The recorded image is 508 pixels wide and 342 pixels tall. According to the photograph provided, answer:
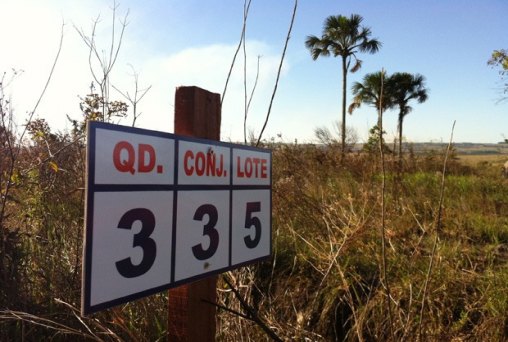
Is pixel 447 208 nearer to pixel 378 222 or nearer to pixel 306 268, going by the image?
pixel 378 222

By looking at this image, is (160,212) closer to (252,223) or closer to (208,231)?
(208,231)

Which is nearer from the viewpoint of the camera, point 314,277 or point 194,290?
point 194,290

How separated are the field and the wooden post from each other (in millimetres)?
182

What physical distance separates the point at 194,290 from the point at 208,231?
19 cm

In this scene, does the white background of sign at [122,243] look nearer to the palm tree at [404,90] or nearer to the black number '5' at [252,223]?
the black number '5' at [252,223]

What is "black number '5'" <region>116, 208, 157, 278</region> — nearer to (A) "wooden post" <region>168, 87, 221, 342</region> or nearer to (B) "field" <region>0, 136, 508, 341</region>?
(A) "wooden post" <region>168, 87, 221, 342</region>

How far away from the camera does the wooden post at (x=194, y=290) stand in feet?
4.19

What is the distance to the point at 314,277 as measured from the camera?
3.08 metres

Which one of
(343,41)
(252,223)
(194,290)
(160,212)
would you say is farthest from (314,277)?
(343,41)

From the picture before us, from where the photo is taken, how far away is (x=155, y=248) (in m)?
1.09

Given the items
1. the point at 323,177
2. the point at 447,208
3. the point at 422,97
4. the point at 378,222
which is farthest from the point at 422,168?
the point at 422,97

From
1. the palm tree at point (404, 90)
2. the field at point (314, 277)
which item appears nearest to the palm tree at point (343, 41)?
the palm tree at point (404, 90)

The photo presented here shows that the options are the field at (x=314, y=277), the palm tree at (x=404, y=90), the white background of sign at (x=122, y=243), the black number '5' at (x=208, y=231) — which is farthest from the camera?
the palm tree at (x=404, y=90)

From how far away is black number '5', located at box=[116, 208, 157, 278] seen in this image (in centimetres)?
99
